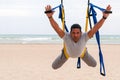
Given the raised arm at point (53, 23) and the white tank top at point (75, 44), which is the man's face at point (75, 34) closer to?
the white tank top at point (75, 44)

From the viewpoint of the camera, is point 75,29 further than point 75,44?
No

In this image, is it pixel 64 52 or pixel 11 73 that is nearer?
pixel 64 52

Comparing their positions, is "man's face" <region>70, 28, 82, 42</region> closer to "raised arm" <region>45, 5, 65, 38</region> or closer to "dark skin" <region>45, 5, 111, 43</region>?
"dark skin" <region>45, 5, 111, 43</region>

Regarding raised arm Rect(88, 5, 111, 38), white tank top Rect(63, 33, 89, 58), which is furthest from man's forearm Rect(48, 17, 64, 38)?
raised arm Rect(88, 5, 111, 38)

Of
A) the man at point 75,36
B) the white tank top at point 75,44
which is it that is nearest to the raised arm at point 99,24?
the man at point 75,36

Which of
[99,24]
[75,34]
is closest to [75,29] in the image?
[75,34]

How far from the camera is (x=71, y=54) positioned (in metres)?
6.10

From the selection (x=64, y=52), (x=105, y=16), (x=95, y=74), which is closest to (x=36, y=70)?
(x=95, y=74)

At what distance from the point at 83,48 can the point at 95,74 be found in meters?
6.13

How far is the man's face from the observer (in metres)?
5.84

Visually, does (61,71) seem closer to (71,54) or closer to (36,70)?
(36,70)

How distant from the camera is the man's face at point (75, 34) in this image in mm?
5836

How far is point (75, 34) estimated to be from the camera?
587 centimetres

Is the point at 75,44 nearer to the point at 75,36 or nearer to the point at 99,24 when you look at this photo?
the point at 75,36
